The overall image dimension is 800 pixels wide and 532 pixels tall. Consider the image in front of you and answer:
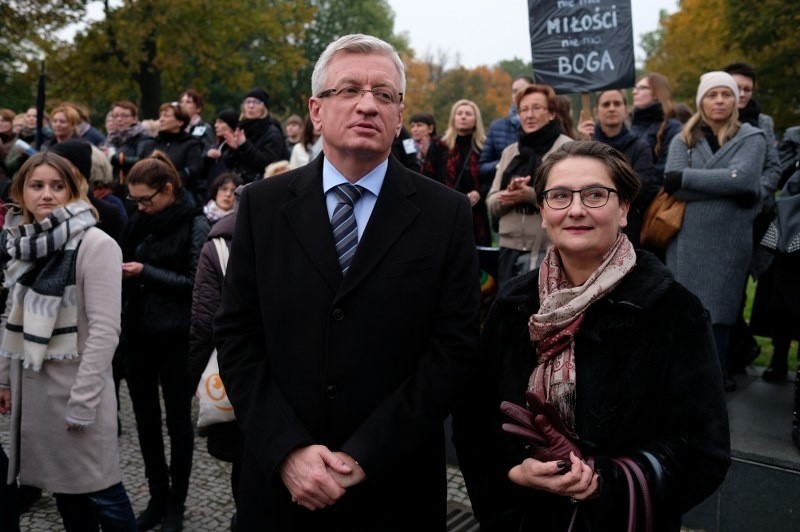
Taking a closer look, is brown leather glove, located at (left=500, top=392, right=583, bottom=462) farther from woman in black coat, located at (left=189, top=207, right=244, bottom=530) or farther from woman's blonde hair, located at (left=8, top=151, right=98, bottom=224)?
woman's blonde hair, located at (left=8, top=151, right=98, bottom=224)

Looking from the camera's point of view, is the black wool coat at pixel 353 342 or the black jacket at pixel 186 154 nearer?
the black wool coat at pixel 353 342

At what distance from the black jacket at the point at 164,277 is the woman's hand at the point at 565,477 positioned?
110 inches

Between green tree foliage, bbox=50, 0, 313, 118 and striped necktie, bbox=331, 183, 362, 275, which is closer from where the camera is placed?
striped necktie, bbox=331, 183, 362, 275

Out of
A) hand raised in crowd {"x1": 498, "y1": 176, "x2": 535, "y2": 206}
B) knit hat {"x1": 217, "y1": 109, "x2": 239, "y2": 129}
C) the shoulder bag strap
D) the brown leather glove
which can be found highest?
knit hat {"x1": 217, "y1": 109, "x2": 239, "y2": 129}

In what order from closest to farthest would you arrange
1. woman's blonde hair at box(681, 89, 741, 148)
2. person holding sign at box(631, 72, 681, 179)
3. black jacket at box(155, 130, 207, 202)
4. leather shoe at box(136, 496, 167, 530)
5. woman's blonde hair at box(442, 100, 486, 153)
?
leather shoe at box(136, 496, 167, 530), woman's blonde hair at box(681, 89, 741, 148), person holding sign at box(631, 72, 681, 179), woman's blonde hair at box(442, 100, 486, 153), black jacket at box(155, 130, 207, 202)

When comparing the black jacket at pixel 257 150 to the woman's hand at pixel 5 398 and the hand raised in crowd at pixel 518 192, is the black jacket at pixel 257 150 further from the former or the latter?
the woman's hand at pixel 5 398

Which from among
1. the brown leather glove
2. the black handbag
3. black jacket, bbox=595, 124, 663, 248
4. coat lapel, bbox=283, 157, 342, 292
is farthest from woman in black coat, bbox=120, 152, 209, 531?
the black handbag

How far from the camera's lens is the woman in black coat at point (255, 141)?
306 inches

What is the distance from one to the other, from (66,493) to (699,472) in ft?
9.14

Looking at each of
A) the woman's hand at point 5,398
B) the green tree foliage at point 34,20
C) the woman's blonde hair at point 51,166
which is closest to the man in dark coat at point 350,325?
the woman's blonde hair at point 51,166

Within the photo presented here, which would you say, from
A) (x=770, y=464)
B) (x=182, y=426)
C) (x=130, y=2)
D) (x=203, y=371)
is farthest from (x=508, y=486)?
(x=130, y=2)

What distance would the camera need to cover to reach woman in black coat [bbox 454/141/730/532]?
7.38 ft

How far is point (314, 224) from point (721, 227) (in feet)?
11.0

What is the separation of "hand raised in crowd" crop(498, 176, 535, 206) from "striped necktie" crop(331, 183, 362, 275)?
108 inches
